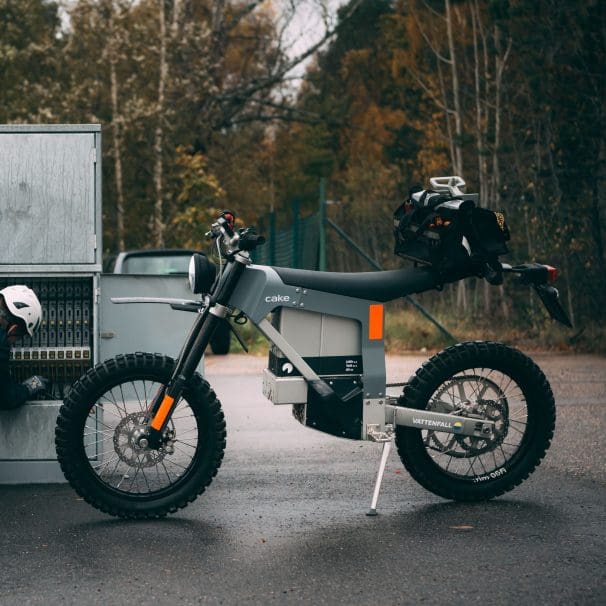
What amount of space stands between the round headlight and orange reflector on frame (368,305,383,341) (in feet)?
2.88

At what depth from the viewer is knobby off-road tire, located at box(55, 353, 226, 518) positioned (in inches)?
255

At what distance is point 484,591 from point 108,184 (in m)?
24.6

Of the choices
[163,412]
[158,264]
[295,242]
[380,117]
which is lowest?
[163,412]

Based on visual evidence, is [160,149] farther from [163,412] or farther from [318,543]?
[318,543]

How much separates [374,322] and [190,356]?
1032 mm

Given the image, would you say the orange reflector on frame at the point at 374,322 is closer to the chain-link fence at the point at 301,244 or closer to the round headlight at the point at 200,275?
the round headlight at the point at 200,275

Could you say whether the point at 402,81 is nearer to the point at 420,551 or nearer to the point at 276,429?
the point at 276,429

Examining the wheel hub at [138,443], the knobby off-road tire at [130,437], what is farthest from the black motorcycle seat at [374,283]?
the wheel hub at [138,443]

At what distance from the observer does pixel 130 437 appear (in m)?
6.55

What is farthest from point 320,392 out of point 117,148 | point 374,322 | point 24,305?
point 117,148

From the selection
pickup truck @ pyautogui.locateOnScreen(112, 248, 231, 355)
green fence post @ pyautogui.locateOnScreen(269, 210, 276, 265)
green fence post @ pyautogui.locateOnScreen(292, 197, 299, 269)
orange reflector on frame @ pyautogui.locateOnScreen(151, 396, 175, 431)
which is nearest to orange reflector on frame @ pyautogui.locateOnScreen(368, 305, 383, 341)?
orange reflector on frame @ pyautogui.locateOnScreen(151, 396, 175, 431)

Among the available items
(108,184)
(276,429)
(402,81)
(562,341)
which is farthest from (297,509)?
(402,81)

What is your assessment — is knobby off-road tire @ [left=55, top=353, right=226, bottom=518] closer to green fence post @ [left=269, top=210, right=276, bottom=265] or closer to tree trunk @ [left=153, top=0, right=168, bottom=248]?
green fence post @ [left=269, top=210, right=276, bottom=265]

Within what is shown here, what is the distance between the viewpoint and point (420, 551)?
5766 mm
